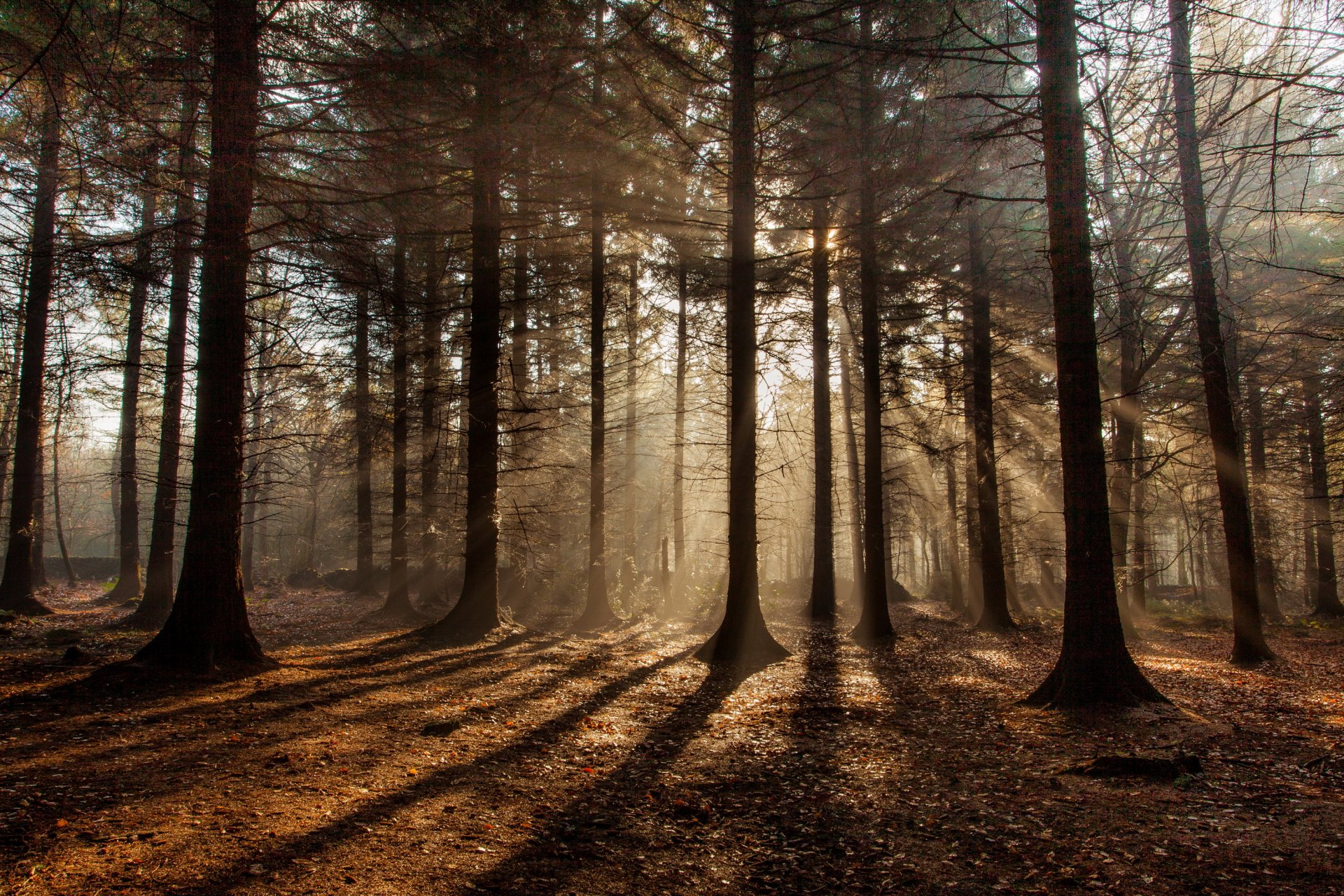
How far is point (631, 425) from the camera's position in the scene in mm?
19516

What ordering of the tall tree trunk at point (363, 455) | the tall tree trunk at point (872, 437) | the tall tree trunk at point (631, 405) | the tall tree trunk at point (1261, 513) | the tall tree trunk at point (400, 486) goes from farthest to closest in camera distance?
the tall tree trunk at point (1261, 513), the tall tree trunk at point (631, 405), the tall tree trunk at point (363, 455), the tall tree trunk at point (400, 486), the tall tree trunk at point (872, 437)

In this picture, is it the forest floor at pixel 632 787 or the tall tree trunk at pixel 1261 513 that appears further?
the tall tree trunk at pixel 1261 513

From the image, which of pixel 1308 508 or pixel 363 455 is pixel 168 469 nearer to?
pixel 363 455

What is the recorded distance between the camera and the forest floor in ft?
11.2

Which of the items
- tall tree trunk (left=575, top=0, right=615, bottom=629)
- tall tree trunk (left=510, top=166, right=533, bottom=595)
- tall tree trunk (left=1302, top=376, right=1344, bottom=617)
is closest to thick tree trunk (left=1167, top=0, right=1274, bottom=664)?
tall tree trunk (left=1302, top=376, right=1344, bottom=617)

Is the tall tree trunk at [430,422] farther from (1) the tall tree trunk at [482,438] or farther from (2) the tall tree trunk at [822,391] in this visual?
(2) the tall tree trunk at [822,391]

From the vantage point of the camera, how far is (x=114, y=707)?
577 centimetres

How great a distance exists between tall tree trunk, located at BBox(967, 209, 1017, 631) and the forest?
122 millimetres

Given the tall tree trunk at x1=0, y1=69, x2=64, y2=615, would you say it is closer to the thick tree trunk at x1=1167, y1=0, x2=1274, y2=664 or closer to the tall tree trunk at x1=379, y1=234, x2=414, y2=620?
the tall tree trunk at x1=379, y1=234, x2=414, y2=620

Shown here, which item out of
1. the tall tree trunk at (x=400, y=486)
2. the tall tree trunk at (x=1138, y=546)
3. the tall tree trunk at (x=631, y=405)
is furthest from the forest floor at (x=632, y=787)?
the tall tree trunk at (x=631, y=405)

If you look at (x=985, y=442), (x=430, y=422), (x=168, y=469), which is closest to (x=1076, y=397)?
(x=985, y=442)

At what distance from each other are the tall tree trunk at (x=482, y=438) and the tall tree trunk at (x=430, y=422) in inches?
40.4

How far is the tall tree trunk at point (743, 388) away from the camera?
10039 mm

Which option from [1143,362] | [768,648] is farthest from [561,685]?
[1143,362]
